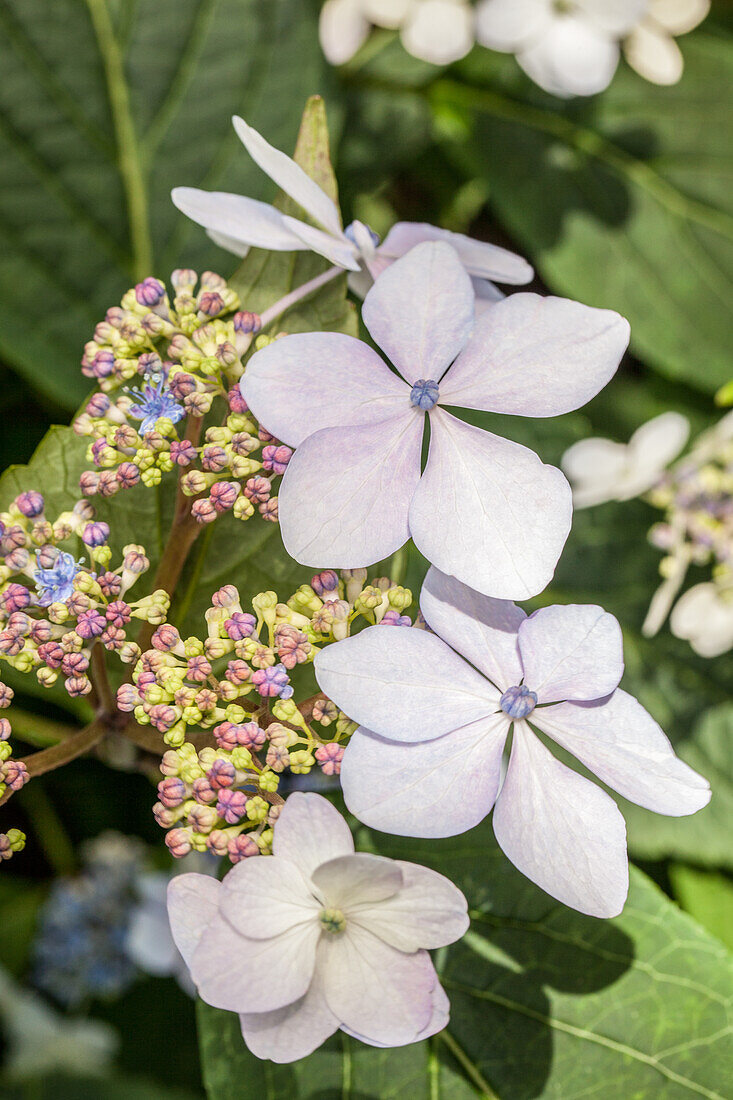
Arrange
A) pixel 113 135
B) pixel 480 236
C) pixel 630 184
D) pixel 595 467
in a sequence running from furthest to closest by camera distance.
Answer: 1. pixel 480 236
2. pixel 630 184
3. pixel 595 467
4. pixel 113 135

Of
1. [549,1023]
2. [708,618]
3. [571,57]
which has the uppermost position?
[571,57]

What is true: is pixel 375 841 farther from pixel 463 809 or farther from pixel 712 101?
pixel 712 101

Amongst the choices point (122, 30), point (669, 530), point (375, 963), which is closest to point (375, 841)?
point (375, 963)

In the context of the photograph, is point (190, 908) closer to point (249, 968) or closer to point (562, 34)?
point (249, 968)

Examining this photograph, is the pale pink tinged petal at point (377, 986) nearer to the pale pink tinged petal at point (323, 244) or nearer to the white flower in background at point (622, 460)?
the pale pink tinged petal at point (323, 244)

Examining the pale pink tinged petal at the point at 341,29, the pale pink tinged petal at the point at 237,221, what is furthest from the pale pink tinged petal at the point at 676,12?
the pale pink tinged petal at the point at 237,221

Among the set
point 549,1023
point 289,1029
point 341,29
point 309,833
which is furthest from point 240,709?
point 341,29

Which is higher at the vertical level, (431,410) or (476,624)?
(431,410)

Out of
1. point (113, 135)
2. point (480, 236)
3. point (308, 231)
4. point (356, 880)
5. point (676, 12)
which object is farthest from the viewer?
point (480, 236)
